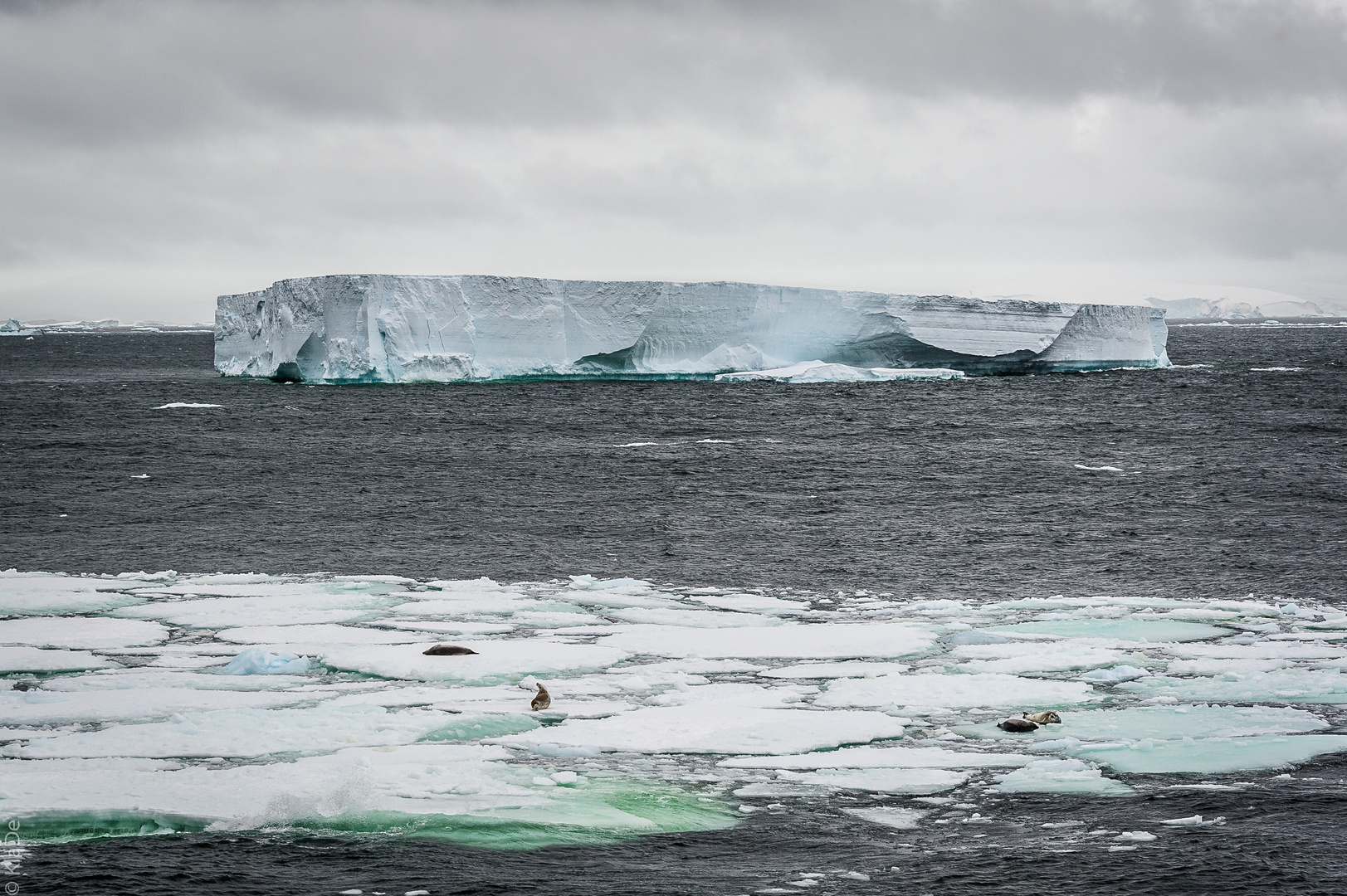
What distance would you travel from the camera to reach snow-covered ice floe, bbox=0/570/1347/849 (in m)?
5.05

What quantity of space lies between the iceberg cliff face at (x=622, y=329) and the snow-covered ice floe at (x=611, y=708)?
22.3m

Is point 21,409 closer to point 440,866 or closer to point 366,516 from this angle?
point 366,516

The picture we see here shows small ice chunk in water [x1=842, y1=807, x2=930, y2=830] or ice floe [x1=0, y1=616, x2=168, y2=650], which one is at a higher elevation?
ice floe [x1=0, y1=616, x2=168, y2=650]

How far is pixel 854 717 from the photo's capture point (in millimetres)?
6203

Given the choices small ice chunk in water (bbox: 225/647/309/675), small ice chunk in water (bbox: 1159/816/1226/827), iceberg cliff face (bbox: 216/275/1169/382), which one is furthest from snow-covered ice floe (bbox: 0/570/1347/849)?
iceberg cliff face (bbox: 216/275/1169/382)

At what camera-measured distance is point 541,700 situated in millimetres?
6336

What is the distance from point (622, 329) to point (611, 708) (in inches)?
1040

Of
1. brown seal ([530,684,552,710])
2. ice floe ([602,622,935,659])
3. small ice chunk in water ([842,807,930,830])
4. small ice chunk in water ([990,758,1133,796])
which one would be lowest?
small ice chunk in water ([842,807,930,830])

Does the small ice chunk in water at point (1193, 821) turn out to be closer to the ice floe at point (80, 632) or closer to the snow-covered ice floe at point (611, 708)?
the snow-covered ice floe at point (611, 708)

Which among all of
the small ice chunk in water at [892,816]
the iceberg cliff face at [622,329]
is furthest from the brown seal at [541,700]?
the iceberg cliff face at [622,329]

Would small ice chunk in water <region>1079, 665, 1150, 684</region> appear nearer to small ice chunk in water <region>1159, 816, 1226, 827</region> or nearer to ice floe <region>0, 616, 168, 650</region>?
small ice chunk in water <region>1159, 816, 1226, 827</region>

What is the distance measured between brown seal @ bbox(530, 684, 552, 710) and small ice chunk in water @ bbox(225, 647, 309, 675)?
59.9 inches

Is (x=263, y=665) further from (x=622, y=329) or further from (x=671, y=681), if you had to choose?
(x=622, y=329)

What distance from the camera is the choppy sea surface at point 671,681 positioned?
182 inches
